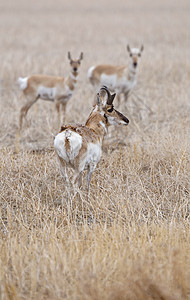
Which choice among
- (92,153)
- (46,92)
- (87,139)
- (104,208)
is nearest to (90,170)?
(92,153)

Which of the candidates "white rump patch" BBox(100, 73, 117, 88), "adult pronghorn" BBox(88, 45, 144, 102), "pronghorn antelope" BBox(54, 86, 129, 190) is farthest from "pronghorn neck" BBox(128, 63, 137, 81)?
"pronghorn antelope" BBox(54, 86, 129, 190)

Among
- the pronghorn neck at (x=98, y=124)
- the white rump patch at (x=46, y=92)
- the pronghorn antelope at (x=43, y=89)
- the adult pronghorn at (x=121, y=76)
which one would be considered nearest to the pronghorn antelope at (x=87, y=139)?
the pronghorn neck at (x=98, y=124)

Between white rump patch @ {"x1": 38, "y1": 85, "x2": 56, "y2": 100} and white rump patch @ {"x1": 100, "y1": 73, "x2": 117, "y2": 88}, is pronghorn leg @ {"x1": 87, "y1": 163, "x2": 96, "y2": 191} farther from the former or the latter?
Answer: white rump patch @ {"x1": 100, "y1": 73, "x2": 117, "y2": 88}

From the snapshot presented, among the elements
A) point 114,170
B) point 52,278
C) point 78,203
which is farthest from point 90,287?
point 114,170

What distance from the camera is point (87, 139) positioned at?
3947 mm

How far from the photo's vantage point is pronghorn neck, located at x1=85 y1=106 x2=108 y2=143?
4297 mm

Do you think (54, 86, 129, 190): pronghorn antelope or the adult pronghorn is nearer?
(54, 86, 129, 190): pronghorn antelope

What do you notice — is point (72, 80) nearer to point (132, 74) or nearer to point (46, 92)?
point (46, 92)

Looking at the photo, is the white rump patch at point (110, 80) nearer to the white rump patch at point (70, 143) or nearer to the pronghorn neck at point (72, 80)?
the pronghorn neck at point (72, 80)

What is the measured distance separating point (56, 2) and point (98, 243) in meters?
Result: 39.8

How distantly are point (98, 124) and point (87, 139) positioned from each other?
0.46 meters

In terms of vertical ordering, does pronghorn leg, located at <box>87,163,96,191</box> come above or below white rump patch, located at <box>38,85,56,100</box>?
below

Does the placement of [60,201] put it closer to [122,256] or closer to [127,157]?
[127,157]

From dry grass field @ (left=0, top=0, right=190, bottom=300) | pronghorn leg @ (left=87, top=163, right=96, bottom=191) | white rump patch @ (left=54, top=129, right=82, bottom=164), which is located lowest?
dry grass field @ (left=0, top=0, right=190, bottom=300)
